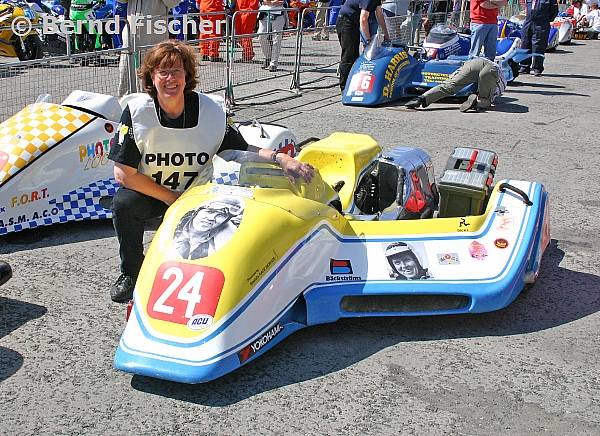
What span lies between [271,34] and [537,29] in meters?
4.91

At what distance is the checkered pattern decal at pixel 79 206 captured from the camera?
4.95 meters

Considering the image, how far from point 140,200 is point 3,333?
0.96 meters

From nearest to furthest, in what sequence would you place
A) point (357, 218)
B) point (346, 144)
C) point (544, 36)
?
point (357, 218) → point (346, 144) → point (544, 36)

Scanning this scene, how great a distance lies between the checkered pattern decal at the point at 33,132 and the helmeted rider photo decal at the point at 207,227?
6.08 ft

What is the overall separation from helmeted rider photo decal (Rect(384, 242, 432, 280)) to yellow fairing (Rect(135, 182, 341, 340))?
419 millimetres

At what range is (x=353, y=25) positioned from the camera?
1014cm

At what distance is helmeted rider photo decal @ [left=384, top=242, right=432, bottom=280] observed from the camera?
12.1 feet

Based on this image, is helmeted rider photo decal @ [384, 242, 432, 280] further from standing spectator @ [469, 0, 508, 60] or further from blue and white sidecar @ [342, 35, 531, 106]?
standing spectator @ [469, 0, 508, 60]

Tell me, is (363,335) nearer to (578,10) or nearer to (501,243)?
(501,243)

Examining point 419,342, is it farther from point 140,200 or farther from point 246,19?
point 246,19

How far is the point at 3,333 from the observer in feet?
12.1

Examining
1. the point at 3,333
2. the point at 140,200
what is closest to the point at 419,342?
the point at 140,200

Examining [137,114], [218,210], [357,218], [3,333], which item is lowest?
[3,333]

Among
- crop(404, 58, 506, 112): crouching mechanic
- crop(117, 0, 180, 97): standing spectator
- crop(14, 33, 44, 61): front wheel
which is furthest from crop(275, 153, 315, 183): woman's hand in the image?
crop(14, 33, 44, 61): front wheel
